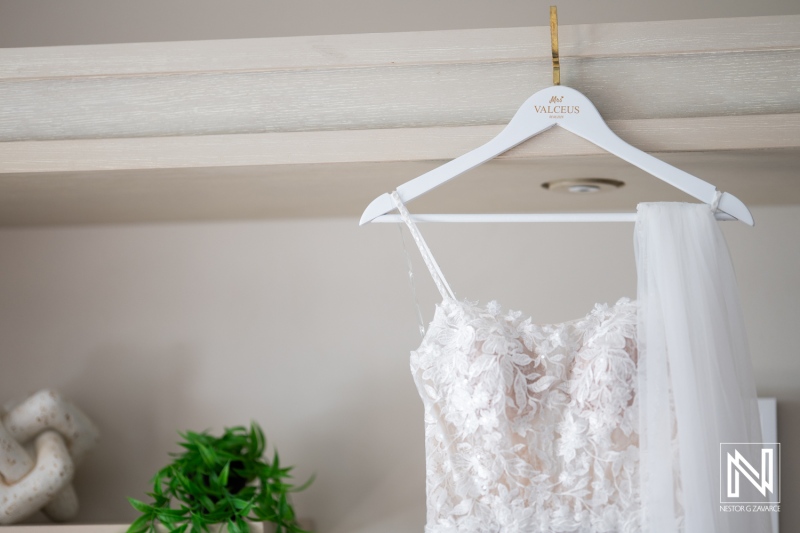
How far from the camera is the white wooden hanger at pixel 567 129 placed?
1173mm

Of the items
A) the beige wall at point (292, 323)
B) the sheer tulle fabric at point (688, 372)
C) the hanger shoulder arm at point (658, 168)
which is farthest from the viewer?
the beige wall at point (292, 323)

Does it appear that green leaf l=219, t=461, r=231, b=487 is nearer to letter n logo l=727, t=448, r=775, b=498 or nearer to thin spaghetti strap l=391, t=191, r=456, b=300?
thin spaghetti strap l=391, t=191, r=456, b=300

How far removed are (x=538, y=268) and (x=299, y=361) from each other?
0.63 m

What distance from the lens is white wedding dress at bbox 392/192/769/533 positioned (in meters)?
1.10

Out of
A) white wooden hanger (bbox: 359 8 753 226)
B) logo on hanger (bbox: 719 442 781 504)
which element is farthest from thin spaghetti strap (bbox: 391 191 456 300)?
logo on hanger (bbox: 719 442 781 504)

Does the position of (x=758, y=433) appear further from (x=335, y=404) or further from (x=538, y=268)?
(x=335, y=404)

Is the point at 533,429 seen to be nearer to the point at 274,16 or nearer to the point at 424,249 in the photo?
the point at 424,249

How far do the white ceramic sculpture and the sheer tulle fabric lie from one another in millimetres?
1116

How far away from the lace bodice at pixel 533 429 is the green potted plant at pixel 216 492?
411 mm

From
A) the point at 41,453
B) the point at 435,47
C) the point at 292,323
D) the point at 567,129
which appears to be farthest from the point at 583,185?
the point at 41,453

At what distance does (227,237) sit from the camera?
1850 mm

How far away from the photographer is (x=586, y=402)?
1151 millimetres

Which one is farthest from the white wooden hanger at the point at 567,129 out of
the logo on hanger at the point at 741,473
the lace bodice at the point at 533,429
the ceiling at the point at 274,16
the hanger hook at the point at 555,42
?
the ceiling at the point at 274,16

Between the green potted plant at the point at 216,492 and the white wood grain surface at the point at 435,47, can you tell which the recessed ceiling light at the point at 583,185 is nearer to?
the white wood grain surface at the point at 435,47
